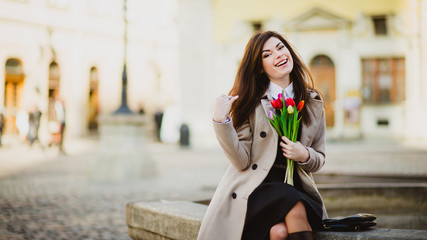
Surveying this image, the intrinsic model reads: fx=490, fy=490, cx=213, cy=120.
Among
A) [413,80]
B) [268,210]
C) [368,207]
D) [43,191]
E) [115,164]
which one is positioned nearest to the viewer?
[268,210]

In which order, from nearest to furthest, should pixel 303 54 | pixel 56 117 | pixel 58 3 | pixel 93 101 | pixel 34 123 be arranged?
pixel 56 117 < pixel 34 123 < pixel 303 54 < pixel 58 3 < pixel 93 101

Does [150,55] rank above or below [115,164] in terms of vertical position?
above

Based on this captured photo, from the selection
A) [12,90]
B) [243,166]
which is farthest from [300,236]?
[12,90]

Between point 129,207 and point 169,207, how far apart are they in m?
0.48

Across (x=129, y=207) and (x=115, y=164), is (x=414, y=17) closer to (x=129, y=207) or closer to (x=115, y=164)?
(x=115, y=164)

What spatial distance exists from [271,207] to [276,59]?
848 millimetres

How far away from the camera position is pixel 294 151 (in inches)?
98.1

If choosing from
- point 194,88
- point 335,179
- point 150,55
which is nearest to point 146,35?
point 150,55

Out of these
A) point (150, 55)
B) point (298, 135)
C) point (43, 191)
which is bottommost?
point (43, 191)

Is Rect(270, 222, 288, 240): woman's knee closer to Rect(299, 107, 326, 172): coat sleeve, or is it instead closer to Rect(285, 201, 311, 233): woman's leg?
Rect(285, 201, 311, 233): woman's leg

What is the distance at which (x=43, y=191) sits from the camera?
299 inches

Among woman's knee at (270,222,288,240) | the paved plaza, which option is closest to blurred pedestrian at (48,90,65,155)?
the paved plaza

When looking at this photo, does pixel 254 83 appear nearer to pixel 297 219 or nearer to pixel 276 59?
pixel 276 59

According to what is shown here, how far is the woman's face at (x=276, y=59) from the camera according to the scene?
108 inches
